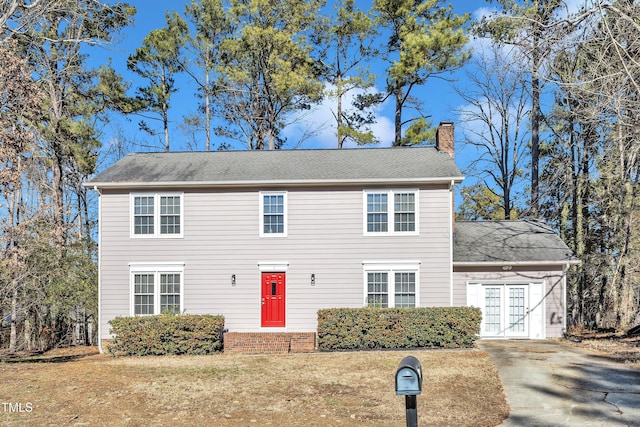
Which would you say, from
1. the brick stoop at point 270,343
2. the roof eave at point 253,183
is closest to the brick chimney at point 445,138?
the roof eave at point 253,183

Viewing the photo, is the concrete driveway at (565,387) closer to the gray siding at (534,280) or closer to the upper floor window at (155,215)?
the gray siding at (534,280)

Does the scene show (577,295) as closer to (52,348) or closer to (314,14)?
(314,14)

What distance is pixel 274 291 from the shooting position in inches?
666

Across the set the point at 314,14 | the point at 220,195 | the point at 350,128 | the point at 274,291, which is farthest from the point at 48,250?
the point at 314,14

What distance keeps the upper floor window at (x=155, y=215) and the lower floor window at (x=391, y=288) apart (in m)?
6.77

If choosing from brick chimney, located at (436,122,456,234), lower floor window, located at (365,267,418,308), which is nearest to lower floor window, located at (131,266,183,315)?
lower floor window, located at (365,267,418,308)

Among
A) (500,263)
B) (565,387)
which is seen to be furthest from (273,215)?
(565,387)

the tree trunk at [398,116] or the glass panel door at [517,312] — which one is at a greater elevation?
the tree trunk at [398,116]

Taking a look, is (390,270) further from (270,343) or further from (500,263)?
(270,343)

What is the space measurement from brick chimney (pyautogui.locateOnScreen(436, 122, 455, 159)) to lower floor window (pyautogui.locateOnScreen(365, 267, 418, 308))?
17.9 ft

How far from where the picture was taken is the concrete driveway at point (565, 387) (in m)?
8.59

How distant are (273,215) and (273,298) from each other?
9.17 feet

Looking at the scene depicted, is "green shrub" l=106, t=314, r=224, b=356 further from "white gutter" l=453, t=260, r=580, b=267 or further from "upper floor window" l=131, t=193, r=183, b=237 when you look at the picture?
"white gutter" l=453, t=260, r=580, b=267

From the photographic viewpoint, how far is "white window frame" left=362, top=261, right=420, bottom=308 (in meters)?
16.7
